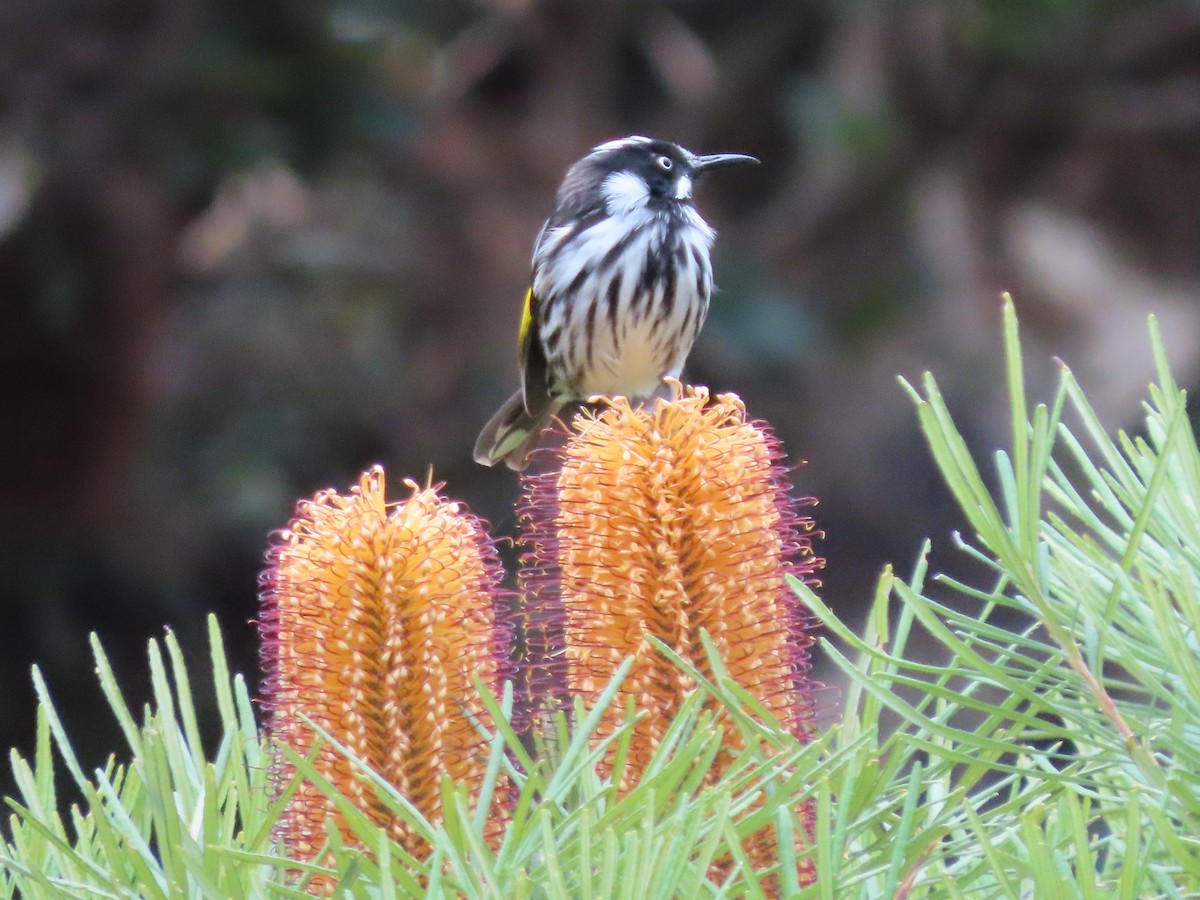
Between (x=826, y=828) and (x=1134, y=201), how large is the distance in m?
8.23

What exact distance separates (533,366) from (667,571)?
9.75 ft

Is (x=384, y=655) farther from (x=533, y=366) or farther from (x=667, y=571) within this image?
(x=533, y=366)

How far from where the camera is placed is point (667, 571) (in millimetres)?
1127

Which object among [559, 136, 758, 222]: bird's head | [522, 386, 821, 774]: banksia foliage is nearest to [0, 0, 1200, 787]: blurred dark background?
[559, 136, 758, 222]: bird's head

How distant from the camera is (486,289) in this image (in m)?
7.90

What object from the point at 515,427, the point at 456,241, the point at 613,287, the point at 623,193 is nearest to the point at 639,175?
the point at 623,193

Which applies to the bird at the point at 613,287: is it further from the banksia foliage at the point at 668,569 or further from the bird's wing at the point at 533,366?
the banksia foliage at the point at 668,569

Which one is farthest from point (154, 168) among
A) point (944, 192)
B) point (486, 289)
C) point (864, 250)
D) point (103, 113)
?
point (944, 192)

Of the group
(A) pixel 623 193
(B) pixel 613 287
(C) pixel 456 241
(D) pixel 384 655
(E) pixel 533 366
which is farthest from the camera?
(C) pixel 456 241

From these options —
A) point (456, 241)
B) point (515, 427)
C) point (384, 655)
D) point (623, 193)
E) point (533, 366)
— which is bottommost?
point (384, 655)

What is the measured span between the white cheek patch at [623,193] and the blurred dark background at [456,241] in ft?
8.17

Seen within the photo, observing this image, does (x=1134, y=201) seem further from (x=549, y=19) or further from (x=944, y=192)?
(x=549, y=19)

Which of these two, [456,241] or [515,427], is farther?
[456,241]

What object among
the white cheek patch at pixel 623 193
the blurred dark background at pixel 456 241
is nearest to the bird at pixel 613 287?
the white cheek patch at pixel 623 193
